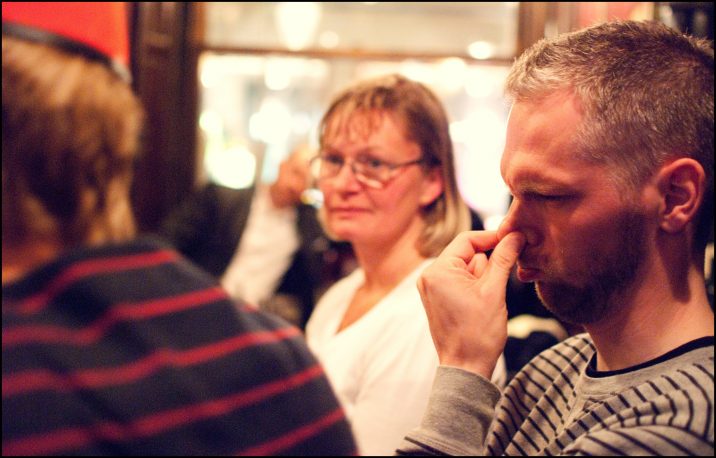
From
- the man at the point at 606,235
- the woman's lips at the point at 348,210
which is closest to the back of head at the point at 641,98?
the man at the point at 606,235

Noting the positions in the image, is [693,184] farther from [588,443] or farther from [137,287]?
[137,287]

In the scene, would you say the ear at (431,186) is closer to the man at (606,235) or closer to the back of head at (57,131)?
the man at (606,235)

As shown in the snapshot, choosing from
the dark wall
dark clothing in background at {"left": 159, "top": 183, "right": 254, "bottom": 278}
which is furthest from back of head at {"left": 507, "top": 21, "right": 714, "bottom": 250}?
the dark wall

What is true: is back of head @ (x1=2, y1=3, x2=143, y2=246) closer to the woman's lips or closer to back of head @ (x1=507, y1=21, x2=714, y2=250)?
back of head @ (x1=507, y1=21, x2=714, y2=250)

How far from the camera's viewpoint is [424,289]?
A: 124cm

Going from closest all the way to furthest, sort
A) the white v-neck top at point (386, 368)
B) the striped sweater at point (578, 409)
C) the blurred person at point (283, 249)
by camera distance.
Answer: the striped sweater at point (578, 409), the white v-neck top at point (386, 368), the blurred person at point (283, 249)

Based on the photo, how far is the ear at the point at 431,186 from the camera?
1.94 metres

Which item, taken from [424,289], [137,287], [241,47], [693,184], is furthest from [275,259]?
[137,287]

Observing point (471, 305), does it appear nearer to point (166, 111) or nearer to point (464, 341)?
point (464, 341)

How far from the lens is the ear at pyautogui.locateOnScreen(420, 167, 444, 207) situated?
1944mm

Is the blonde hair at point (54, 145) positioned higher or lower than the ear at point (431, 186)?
higher

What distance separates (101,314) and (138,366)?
57 millimetres

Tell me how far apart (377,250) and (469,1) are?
3.27 meters

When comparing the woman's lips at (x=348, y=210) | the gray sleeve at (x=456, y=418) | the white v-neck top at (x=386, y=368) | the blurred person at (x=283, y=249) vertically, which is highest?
the woman's lips at (x=348, y=210)
